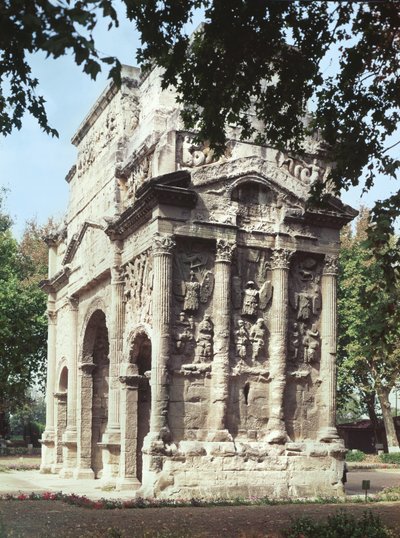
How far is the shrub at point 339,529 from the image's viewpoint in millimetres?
10383

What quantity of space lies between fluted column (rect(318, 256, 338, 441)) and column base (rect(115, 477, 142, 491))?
4.40m

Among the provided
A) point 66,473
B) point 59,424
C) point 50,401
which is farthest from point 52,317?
point 66,473

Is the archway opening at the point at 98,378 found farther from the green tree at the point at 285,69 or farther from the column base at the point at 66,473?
the green tree at the point at 285,69

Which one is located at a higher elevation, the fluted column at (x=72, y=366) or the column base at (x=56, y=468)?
the fluted column at (x=72, y=366)

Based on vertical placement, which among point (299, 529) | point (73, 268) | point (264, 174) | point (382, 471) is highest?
point (264, 174)

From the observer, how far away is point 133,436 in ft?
62.7

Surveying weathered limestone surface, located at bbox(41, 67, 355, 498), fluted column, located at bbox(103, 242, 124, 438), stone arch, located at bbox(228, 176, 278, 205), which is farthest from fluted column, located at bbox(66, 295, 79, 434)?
stone arch, located at bbox(228, 176, 278, 205)

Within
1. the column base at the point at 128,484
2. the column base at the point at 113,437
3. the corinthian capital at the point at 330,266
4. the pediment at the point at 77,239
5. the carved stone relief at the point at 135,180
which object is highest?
the carved stone relief at the point at 135,180

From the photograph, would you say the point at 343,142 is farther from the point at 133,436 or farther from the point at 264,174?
the point at 133,436

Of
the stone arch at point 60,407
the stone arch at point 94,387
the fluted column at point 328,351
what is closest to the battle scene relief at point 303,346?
the fluted column at point 328,351

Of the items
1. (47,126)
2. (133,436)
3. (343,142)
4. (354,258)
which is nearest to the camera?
(47,126)

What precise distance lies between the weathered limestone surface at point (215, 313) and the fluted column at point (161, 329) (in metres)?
0.03

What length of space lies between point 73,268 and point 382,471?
15255mm

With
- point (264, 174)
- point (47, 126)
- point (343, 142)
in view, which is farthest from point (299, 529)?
point (264, 174)
